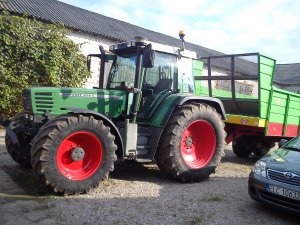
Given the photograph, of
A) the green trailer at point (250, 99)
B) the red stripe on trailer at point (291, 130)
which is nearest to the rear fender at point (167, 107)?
the green trailer at point (250, 99)

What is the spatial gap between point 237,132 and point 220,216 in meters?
4.00

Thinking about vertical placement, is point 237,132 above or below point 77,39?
below

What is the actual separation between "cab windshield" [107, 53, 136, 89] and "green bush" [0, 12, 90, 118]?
5551mm

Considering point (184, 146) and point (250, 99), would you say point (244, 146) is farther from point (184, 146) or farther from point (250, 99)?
point (184, 146)

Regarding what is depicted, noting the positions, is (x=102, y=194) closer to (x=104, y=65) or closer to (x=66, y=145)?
(x=66, y=145)

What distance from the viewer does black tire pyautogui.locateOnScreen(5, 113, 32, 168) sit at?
18.7ft

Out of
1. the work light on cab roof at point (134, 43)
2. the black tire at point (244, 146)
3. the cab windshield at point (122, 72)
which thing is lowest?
the black tire at point (244, 146)

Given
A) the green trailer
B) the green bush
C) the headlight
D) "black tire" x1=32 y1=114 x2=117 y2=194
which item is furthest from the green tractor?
the green bush

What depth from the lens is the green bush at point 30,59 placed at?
430 inches

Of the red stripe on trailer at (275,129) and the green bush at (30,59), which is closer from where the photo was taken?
the red stripe on trailer at (275,129)

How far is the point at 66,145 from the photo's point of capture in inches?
201

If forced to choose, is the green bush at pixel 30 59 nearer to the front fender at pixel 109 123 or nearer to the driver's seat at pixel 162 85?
the driver's seat at pixel 162 85

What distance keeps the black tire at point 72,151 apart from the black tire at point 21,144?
0.90 m

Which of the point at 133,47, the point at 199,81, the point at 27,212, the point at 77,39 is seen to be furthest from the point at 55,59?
the point at 27,212
